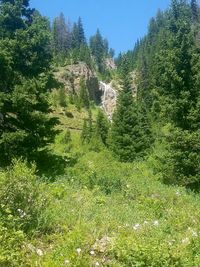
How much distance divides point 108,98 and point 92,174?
358 ft

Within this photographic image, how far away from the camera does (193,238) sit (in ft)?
28.8

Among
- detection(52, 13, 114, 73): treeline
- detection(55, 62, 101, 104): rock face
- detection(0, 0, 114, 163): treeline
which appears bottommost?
detection(0, 0, 114, 163): treeline

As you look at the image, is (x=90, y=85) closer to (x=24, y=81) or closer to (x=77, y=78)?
(x=77, y=78)

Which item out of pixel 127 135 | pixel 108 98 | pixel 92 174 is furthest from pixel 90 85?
pixel 92 174

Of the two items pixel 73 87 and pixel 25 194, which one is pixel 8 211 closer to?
pixel 25 194

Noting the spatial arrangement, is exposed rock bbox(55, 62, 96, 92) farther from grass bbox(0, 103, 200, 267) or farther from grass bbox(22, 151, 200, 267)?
grass bbox(0, 103, 200, 267)

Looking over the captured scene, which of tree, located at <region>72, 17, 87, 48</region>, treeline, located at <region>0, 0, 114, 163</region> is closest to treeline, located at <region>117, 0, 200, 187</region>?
treeline, located at <region>0, 0, 114, 163</region>

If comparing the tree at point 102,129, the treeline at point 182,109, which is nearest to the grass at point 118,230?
the treeline at point 182,109

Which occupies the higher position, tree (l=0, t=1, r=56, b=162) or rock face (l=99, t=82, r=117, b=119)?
rock face (l=99, t=82, r=117, b=119)

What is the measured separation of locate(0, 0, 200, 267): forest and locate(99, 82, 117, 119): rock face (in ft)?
224

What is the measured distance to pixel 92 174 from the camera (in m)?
17.3

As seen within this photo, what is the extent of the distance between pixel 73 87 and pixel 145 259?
346 feet

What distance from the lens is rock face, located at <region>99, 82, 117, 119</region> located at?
120344mm

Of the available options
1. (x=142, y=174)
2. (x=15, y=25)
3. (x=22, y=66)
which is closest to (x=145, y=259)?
(x=142, y=174)
